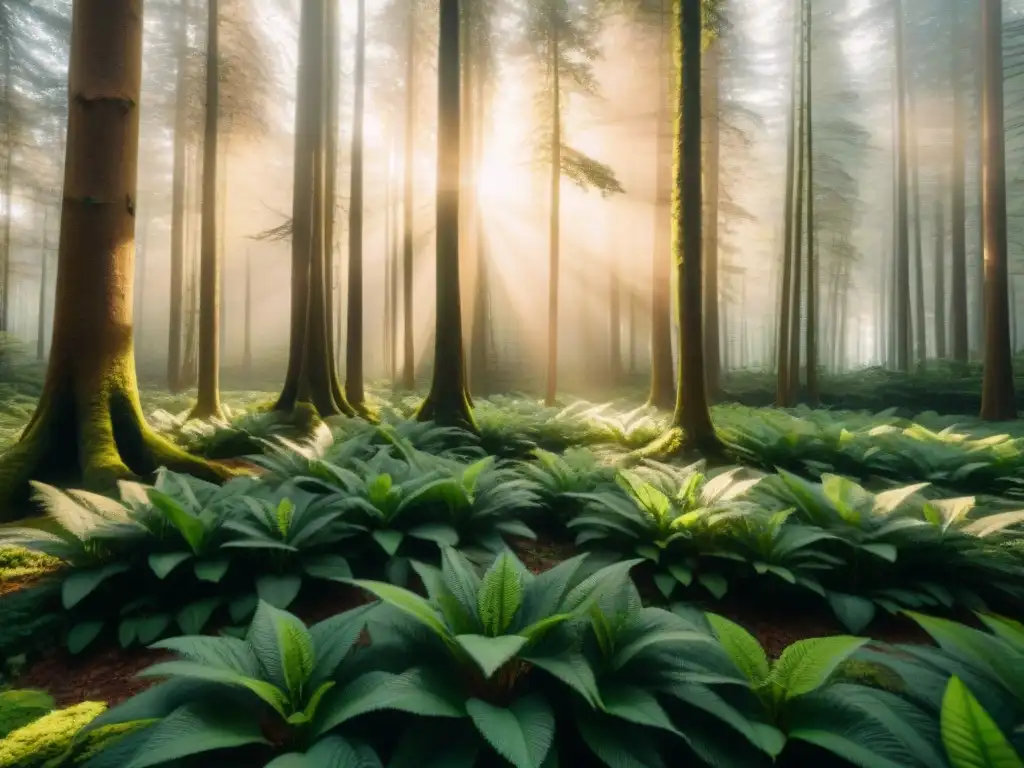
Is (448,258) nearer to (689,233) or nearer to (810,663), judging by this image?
(689,233)

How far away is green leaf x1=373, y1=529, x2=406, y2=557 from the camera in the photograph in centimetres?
351

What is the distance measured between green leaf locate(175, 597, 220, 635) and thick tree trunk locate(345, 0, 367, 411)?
8506 mm

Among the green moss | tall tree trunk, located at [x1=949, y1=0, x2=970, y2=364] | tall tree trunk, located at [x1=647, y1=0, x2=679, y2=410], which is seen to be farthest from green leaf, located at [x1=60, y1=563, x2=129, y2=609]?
tall tree trunk, located at [x1=949, y1=0, x2=970, y2=364]

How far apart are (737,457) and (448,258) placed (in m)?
5.34

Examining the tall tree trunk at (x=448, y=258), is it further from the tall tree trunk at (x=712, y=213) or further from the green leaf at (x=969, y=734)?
the tall tree trunk at (x=712, y=213)

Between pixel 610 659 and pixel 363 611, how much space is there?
1136 millimetres

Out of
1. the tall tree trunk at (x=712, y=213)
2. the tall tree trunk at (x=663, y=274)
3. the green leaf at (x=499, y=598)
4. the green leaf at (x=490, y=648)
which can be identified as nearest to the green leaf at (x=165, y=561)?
the green leaf at (x=499, y=598)

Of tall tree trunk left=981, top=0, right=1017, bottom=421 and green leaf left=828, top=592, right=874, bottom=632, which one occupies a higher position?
tall tree trunk left=981, top=0, right=1017, bottom=421

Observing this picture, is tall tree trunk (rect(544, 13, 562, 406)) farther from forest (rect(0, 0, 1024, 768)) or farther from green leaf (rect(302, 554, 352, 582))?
green leaf (rect(302, 554, 352, 582))

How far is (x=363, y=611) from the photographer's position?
A: 8.02 ft

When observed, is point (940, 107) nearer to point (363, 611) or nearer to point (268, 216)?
point (363, 611)

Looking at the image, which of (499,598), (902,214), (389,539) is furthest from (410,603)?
(902,214)

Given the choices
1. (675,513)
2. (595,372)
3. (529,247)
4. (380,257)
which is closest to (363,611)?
(675,513)

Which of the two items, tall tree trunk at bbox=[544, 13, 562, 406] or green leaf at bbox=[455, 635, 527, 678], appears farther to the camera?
tall tree trunk at bbox=[544, 13, 562, 406]
